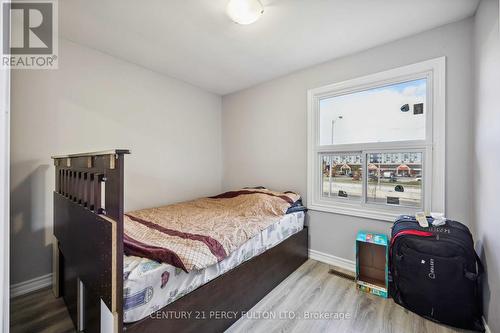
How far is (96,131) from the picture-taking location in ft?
7.36

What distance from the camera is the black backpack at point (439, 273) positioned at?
56.9 inches

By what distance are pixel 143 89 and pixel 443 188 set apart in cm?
330

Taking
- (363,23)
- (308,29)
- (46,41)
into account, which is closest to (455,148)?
(363,23)

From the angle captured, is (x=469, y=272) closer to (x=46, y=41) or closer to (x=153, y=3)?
(x=153, y=3)

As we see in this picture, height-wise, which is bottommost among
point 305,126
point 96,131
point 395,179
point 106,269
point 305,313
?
point 305,313

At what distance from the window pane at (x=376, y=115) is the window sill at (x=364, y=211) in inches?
28.4

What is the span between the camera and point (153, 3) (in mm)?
1603

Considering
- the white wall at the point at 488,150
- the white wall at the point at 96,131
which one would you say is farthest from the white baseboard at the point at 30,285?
the white wall at the point at 488,150

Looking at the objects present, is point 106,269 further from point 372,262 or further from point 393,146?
point 393,146

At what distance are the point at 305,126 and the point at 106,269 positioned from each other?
94.5 inches

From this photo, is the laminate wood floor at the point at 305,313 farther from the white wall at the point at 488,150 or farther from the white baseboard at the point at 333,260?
the white wall at the point at 488,150

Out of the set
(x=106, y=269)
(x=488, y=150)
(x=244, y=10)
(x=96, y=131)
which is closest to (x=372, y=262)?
(x=488, y=150)

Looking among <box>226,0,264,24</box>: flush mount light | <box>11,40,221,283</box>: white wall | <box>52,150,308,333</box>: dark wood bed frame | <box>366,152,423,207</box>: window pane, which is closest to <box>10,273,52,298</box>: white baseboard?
<box>11,40,221,283</box>: white wall

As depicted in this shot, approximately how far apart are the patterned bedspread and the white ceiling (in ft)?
5.35
